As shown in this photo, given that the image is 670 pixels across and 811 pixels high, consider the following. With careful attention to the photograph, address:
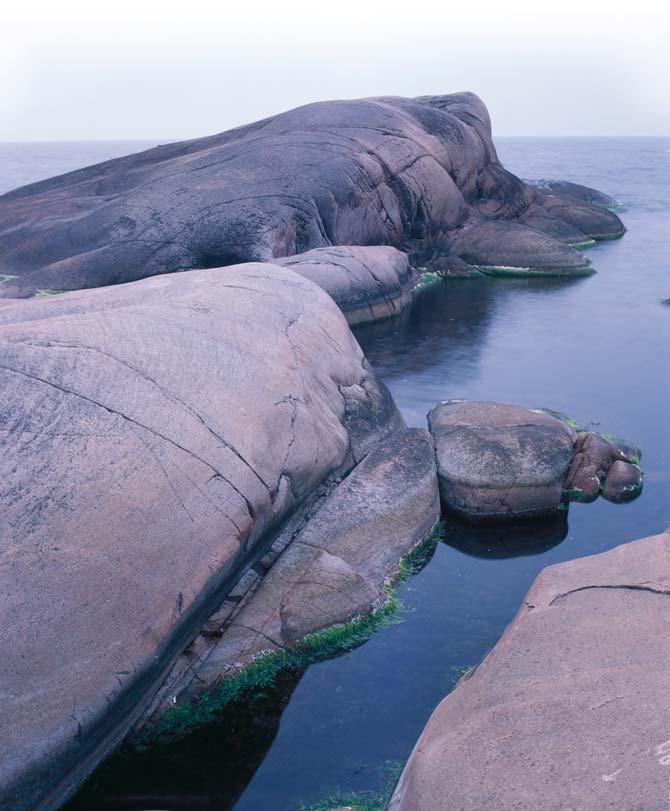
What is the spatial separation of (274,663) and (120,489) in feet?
4.87

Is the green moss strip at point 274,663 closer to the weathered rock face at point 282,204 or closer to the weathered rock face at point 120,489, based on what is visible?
the weathered rock face at point 120,489

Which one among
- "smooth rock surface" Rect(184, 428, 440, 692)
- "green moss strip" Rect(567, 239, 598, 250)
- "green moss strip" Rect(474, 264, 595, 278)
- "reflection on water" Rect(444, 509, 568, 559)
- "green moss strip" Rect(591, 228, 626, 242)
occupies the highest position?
"smooth rock surface" Rect(184, 428, 440, 692)

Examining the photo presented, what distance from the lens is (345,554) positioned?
566 centimetres

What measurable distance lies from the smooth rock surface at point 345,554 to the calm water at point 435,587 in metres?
0.25

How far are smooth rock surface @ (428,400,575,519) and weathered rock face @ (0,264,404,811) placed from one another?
134 cm

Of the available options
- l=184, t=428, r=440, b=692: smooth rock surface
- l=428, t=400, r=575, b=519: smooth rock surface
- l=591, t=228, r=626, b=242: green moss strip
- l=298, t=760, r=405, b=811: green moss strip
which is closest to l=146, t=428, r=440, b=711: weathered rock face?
l=184, t=428, r=440, b=692: smooth rock surface

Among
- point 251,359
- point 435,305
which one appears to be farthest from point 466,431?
point 435,305

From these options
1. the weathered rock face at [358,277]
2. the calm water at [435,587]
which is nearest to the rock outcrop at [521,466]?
the calm water at [435,587]

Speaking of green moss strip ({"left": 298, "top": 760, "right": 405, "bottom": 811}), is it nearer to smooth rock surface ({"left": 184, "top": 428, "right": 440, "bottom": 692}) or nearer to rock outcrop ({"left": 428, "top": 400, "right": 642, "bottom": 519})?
smooth rock surface ({"left": 184, "top": 428, "right": 440, "bottom": 692})

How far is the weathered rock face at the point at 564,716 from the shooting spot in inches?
113

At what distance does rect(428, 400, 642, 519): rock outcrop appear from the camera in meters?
6.84

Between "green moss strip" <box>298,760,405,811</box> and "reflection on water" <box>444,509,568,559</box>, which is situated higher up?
"green moss strip" <box>298,760,405,811</box>

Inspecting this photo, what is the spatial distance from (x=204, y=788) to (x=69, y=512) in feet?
5.15

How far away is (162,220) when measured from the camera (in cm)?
1420
